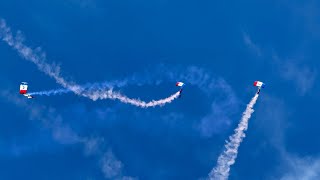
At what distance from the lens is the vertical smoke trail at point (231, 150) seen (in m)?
136

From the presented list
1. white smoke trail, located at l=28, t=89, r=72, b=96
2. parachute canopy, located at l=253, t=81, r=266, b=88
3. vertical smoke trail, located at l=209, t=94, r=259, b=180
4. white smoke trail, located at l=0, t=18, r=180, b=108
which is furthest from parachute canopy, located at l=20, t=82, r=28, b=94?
parachute canopy, located at l=253, t=81, r=266, b=88

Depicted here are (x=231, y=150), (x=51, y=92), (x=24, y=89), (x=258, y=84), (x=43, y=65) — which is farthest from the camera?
(x=231, y=150)

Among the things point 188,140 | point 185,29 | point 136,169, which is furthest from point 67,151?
point 185,29

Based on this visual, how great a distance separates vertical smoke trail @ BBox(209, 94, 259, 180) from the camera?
136m

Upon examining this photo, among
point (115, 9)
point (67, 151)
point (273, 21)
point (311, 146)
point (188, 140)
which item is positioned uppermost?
point (273, 21)

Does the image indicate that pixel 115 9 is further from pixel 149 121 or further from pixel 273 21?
pixel 273 21

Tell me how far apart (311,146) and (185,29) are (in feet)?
122

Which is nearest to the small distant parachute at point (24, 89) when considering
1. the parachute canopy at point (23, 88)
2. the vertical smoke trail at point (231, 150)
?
the parachute canopy at point (23, 88)

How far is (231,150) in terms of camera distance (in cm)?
13688

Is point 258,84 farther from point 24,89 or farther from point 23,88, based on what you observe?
point 23,88

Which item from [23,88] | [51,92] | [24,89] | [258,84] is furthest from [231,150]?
[23,88]

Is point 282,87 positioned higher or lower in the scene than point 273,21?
lower

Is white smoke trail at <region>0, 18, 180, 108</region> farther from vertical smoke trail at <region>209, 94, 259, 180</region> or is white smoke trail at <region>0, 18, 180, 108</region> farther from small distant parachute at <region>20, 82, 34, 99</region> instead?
vertical smoke trail at <region>209, 94, 259, 180</region>

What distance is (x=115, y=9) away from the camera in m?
141
